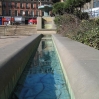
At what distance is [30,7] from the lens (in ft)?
336

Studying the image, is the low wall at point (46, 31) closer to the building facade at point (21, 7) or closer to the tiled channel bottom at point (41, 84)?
the tiled channel bottom at point (41, 84)

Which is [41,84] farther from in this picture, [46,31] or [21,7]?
[21,7]

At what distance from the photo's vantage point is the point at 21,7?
10131cm

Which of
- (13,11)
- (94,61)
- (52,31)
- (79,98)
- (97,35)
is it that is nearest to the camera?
(79,98)

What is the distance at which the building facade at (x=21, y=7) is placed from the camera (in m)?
97.5

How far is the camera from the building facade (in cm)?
9750

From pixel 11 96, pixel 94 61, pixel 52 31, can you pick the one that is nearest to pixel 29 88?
pixel 11 96

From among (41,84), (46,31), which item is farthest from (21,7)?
(41,84)

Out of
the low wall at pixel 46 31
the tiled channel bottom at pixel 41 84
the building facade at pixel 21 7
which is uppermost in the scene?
the building facade at pixel 21 7

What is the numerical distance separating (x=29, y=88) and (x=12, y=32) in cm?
2884

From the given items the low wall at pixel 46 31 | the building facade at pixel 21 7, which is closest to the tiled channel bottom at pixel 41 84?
the low wall at pixel 46 31

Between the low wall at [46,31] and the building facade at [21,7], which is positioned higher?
the building facade at [21,7]

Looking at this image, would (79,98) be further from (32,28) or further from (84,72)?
(32,28)

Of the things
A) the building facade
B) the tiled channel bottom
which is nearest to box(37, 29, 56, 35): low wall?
the tiled channel bottom
